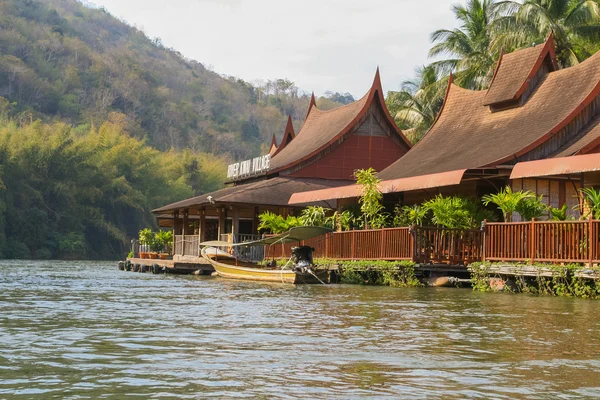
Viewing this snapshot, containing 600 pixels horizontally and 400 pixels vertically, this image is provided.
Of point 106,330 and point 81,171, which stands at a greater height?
point 81,171

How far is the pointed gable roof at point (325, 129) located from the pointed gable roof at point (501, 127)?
6854mm

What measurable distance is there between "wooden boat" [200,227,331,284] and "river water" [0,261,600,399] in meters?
7.26

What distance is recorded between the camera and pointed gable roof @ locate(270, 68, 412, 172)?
133 ft

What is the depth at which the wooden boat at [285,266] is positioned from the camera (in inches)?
1029

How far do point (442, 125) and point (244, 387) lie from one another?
26719 mm

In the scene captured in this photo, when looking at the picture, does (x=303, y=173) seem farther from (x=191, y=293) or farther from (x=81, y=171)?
(x=81, y=171)

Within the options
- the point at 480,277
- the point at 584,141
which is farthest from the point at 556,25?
the point at 480,277

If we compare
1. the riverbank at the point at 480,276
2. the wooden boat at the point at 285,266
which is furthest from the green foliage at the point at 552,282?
the wooden boat at the point at 285,266

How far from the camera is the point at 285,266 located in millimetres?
26562

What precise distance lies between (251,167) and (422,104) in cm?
1312

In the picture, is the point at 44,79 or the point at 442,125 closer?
the point at 442,125

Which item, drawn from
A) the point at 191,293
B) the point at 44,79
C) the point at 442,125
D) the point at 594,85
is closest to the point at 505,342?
the point at 191,293

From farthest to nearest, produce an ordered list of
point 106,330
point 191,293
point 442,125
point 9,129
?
point 9,129 < point 442,125 < point 191,293 < point 106,330

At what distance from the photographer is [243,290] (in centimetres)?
2327
